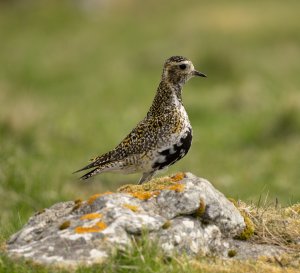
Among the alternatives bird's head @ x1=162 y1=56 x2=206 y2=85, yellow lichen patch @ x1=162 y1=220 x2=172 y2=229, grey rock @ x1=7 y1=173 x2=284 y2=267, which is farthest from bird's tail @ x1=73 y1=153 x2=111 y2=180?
yellow lichen patch @ x1=162 y1=220 x2=172 y2=229

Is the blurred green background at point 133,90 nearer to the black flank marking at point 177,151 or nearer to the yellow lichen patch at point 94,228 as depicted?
the yellow lichen patch at point 94,228

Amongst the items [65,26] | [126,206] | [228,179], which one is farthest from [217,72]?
[126,206]

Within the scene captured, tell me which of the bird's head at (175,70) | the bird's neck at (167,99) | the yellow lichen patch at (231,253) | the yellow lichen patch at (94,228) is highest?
the bird's head at (175,70)

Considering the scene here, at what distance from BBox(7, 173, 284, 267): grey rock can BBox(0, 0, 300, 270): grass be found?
67 centimetres

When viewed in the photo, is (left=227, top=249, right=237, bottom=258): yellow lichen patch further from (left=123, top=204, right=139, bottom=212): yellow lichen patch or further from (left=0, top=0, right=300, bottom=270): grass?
(left=0, top=0, right=300, bottom=270): grass

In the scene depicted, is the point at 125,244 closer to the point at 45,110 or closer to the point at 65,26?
the point at 45,110

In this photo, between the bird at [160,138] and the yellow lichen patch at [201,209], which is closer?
the yellow lichen patch at [201,209]

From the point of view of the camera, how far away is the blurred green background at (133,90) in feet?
48.4

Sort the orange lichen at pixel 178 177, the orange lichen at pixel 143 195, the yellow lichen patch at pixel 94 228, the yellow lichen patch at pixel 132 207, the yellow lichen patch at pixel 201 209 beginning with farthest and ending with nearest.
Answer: the orange lichen at pixel 178 177
the orange lichen at pixel 143 195
the yellow lichen patch at pixel 201 209
the yellow lichen patch at pixel 132 207
the yellow lichen patch at pixel 94 228

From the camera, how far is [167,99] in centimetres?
900

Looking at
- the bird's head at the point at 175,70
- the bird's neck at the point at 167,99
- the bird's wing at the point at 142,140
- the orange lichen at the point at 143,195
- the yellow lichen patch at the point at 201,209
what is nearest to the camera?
the yellow lichen patch at the point at 201,209

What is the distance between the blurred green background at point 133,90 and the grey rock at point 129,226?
941 mm

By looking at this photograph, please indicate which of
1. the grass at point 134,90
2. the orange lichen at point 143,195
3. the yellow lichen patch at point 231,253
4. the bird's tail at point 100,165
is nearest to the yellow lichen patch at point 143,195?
the orange lichen at point 143,195

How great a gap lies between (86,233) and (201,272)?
93 cm
